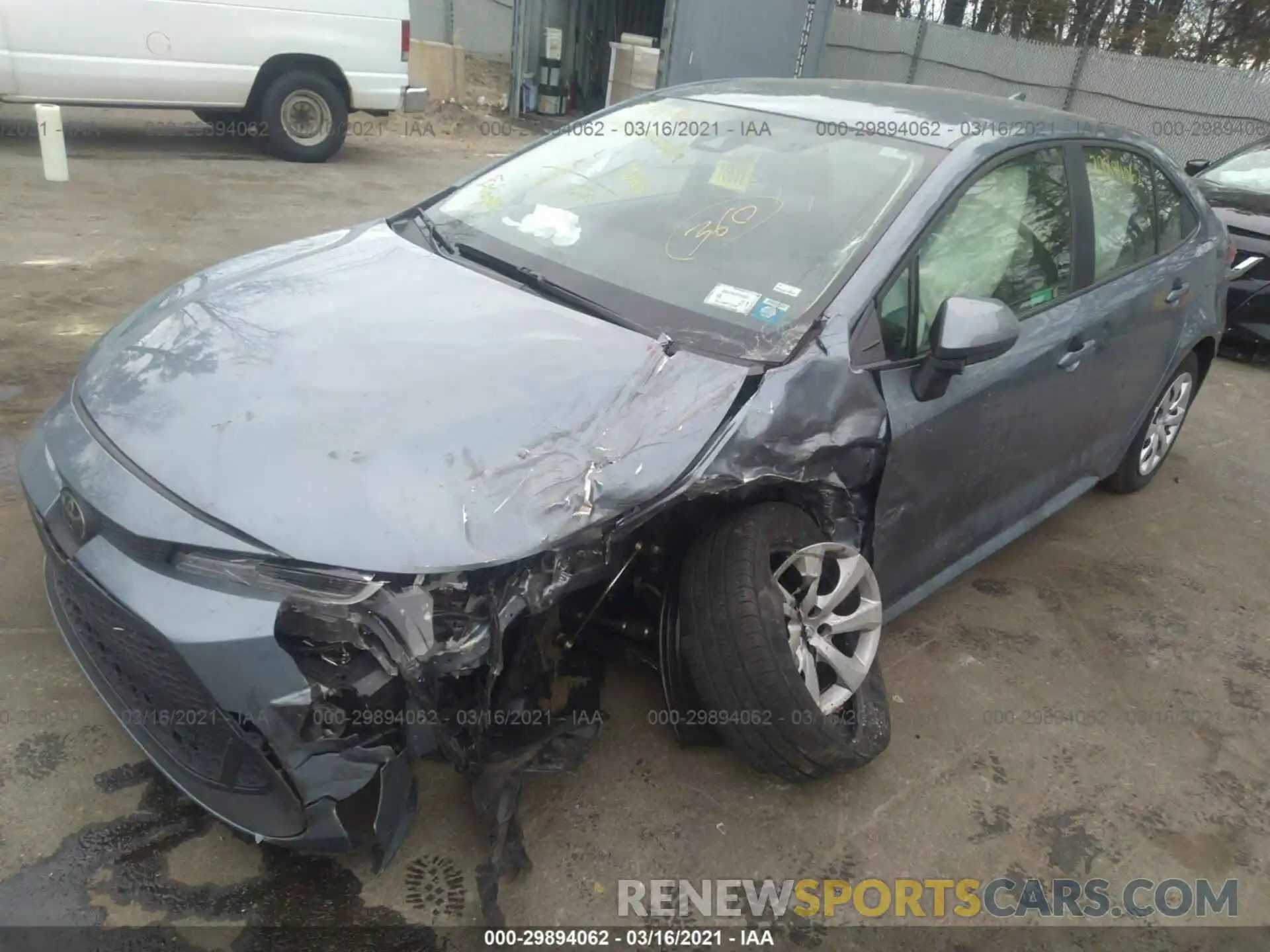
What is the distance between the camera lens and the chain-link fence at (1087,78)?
11141mm

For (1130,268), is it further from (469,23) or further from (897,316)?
(469,23)

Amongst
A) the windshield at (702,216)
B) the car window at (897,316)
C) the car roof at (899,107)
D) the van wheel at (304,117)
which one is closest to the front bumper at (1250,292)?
the car roof at (899,107)

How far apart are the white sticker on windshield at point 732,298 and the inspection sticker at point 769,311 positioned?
2cm

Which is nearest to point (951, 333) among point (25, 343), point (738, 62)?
point (25, 343)

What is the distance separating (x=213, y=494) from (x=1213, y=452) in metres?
5.14

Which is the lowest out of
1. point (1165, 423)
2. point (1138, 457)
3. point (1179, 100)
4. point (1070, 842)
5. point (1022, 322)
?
point (1070, 842)

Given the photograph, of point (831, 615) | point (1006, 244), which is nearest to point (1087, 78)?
point (1006, 244)

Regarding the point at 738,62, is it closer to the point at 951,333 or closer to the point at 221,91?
the point at 221,91

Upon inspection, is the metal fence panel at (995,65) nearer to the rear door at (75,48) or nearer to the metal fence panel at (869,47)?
the metal fence panel at (869,47)

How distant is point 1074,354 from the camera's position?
312 centimetres

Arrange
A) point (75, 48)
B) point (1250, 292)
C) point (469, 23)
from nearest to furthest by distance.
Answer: point (1250, 292), point (75, 48), point (469, 23)

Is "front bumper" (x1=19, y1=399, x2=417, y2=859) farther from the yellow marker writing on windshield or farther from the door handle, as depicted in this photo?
the door handle

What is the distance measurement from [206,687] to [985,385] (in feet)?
7.19

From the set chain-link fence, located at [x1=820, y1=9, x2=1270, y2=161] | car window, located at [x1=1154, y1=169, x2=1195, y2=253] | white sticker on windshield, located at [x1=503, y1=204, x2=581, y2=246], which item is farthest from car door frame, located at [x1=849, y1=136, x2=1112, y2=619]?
chain-link fence, located at [x1=820, y1=9, x2=1270, y2=161]
